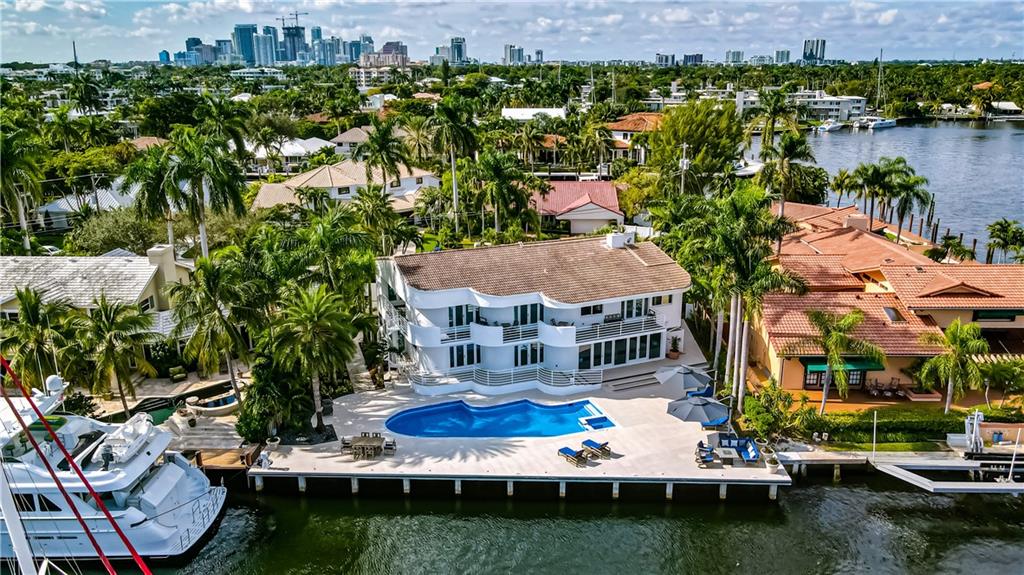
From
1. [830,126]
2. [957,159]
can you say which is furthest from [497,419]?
[830,126]

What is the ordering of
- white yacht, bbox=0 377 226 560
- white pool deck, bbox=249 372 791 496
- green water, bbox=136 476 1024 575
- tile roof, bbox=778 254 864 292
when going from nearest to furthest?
white yacht, bbox=0 377 226 560, green water, bbox=136 476 1024 575, white pool deck, bbox=249 372 791 496, tile roof, bbox=778 254 864 292

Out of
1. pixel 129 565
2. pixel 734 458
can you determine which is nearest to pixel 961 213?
pixel 734 458

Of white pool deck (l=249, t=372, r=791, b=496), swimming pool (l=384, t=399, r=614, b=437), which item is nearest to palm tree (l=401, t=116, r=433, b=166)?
swimming pool (l=384, t=399, r=614, b=437)

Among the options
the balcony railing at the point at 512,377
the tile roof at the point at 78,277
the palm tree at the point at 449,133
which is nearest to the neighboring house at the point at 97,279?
the tile roof at the point at 78,277

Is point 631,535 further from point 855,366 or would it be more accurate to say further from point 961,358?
A: point 961,358

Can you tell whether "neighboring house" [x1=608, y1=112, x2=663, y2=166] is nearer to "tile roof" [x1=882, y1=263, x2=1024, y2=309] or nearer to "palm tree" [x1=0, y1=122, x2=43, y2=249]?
"tile roof" [x1=882, y1=263, x2=1024, y2=309]

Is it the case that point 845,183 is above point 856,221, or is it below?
above

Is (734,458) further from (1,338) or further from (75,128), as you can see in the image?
(75,128)
